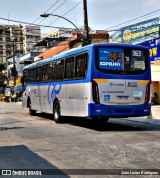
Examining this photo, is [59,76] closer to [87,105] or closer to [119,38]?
[87,105]

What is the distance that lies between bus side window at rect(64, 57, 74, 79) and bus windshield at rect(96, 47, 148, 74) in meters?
2.11

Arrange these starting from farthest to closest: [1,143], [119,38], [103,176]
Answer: [119,38], [1,143], [103,176]

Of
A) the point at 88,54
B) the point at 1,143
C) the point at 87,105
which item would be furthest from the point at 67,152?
the point at 88,54

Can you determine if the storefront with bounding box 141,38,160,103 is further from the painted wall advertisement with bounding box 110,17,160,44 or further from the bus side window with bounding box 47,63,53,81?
the bus side window with bounding box 47,63,53,81

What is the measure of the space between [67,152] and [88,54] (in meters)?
5.83

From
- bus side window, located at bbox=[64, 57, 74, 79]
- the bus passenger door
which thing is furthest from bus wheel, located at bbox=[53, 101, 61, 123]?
bus side window, located at bbox=[64, 57, 74, 79]

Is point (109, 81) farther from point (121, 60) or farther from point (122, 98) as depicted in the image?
point (121, 60)

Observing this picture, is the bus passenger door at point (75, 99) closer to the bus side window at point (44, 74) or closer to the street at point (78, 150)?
the street at point (78, 150)

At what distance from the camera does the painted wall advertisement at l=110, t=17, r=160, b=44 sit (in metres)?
28.8

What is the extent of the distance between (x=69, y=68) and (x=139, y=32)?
15312 mm

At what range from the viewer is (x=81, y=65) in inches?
599

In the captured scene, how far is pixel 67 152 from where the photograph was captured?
31.5 feet

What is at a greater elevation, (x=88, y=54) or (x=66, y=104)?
(x=88, y=54)

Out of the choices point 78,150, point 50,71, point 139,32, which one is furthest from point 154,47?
point 78,150
